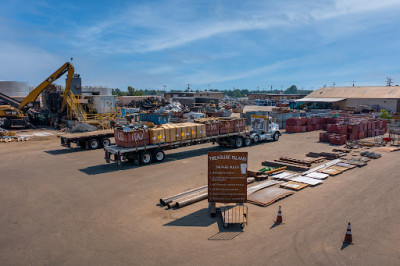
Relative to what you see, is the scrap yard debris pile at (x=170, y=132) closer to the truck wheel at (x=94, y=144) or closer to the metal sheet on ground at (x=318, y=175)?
the truck wheel at (x=94, y=144)

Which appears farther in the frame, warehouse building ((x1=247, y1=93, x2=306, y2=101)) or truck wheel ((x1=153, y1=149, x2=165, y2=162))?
warehouse building ((x1=247, y1=93, x2=306, y2=101))

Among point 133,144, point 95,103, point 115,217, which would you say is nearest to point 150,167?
point 133,144

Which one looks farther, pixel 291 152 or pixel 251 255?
pixel 291 152

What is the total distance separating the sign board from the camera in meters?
11.1

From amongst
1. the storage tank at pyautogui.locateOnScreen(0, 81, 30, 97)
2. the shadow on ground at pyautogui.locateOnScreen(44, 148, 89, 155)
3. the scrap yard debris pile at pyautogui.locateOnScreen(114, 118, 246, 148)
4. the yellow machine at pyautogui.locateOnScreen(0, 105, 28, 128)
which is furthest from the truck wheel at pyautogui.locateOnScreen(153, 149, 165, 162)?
the storage tank at pyautogui.locateOnScreen(0, 81, 30, 97)

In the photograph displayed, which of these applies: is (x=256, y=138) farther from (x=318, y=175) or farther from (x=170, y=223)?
(x=170, y=223)

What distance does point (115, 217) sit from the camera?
10.9 meters

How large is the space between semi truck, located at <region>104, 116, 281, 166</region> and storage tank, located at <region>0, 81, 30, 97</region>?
83942 mm

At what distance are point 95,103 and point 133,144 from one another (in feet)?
73.4

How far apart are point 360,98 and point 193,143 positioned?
5970 centimetres

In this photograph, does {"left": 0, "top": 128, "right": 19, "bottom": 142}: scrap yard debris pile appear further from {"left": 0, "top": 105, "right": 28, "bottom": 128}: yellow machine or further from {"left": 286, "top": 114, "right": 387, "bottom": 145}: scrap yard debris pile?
{"left": 286, "top": 114, "right": 387, "bottom": 145}: scrap yard debris pile

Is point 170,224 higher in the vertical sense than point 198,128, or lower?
lower

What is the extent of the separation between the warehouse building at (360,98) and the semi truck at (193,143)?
44257 millimetres

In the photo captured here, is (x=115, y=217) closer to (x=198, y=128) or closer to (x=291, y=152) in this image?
(x=198, y=128)
